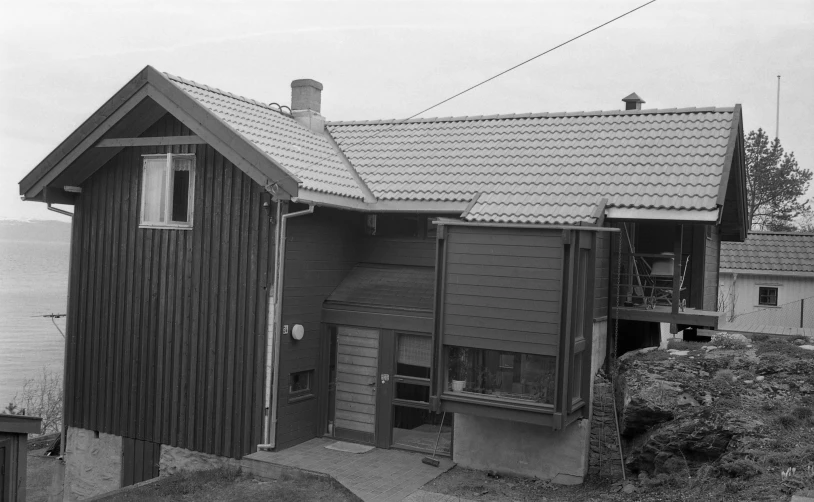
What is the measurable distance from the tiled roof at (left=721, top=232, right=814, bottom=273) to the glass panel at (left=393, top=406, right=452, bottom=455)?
617 inches

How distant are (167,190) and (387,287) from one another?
3724 millimetres

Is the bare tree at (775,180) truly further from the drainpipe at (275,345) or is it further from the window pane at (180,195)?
the window pane at (180,195)

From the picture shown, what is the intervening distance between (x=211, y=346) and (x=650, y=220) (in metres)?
6.64

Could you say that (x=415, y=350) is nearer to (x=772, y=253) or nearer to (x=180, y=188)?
(x=180, y=188)

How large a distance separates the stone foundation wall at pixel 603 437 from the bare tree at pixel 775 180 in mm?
30355

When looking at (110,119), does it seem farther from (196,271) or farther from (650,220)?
(650,220)

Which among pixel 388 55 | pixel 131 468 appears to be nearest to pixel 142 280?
pixel 131 468

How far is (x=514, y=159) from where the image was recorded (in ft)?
39.6

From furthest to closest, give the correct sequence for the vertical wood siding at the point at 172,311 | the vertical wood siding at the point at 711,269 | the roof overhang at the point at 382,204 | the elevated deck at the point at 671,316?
1. the vertical wood siding at the point at 711,269
2. the vertical wood siding at the point at 172,311
3. the elevated deck at the point at 671,316
4. the roof overhang at the point at 382,204

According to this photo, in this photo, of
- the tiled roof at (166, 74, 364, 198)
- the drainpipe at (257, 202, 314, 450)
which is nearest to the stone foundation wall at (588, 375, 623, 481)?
the drainpipe at (257, 202, 314, 450)

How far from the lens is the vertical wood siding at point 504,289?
9484 millimetres

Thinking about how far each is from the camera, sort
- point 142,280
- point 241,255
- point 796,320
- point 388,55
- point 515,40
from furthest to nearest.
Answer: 1. point 515,40
2. point 388,55
3. point 796,320
4. point 142,280
5. point 241,255

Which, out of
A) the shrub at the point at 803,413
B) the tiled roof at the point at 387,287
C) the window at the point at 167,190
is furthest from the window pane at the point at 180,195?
the shrub at the point at 803,413

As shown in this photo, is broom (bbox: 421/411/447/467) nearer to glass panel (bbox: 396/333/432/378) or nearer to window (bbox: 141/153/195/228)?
glass panel (bbox: 396/333/432/378)
